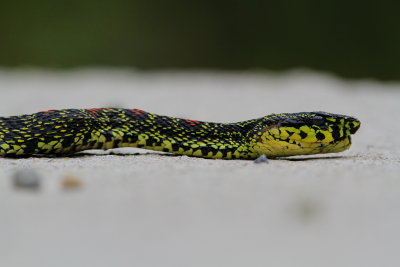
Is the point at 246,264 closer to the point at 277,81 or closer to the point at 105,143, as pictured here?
the point at 105,143

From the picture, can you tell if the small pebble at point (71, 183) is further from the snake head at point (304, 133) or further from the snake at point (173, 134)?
the snake head at point (304, 133)

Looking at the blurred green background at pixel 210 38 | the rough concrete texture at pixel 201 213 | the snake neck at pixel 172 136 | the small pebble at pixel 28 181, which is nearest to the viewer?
the rough concrete texture at pixel 201 213

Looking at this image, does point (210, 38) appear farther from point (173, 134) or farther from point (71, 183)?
point (71, 183)

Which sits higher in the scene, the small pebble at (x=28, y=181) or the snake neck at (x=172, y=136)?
the snake neck at (x=172, y=136)

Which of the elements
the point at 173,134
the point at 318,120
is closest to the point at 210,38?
the point at 173,134

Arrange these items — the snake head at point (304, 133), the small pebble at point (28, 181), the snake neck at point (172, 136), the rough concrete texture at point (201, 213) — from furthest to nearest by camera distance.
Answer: the snake neck at point (172, 136) → the snake head at point (304, 133) → the small pebble at point (28, 181) → the rough concrete texture at point (201, 213)

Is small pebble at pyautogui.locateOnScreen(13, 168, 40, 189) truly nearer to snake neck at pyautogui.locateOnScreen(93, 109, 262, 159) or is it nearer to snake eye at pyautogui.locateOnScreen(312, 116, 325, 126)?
snake neck at pyautogui.locateOnScreen(93, 109, 262, 159)

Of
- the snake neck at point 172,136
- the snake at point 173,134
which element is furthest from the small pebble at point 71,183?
the snake neck at point 172,136
